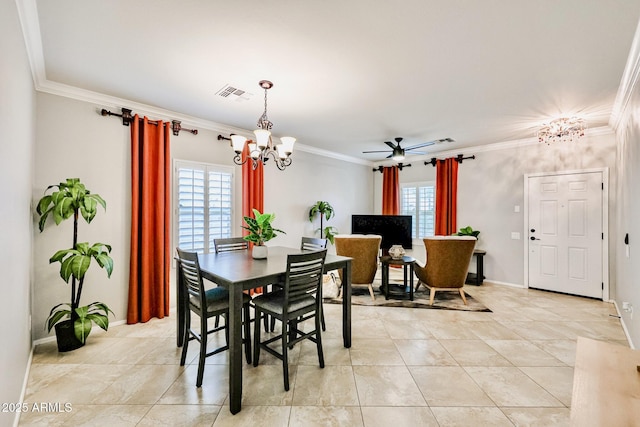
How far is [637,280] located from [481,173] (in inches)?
133

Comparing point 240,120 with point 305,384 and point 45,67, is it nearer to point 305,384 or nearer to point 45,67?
point 45,67

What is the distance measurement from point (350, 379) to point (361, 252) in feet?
7.35

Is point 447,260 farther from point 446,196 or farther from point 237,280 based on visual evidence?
point 237,280

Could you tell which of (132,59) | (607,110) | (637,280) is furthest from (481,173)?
(132,59)

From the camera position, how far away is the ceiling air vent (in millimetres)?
3049

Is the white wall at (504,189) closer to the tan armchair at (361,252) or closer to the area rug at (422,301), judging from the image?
the area rug at (422,301)

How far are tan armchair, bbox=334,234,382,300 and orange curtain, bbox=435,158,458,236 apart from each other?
233 cm

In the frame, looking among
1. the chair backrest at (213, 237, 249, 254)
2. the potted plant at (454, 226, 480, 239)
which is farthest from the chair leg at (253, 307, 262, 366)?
the potted plant at (454, 226, 480, 239)

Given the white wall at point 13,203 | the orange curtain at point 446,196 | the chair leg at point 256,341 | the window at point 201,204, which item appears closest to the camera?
the white wall at point 13,203

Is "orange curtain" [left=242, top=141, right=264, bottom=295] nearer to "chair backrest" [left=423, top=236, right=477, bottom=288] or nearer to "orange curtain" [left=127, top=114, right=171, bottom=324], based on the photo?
"orange curtain" [left=127, top=114, right=171, bottom=324]

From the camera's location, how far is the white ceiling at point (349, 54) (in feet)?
6.17

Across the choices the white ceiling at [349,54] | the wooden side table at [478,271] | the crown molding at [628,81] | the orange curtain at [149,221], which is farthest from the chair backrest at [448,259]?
the orange curtain at [149,221]

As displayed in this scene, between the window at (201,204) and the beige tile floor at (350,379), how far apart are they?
1212 millimetres

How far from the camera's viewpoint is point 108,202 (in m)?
3.29
